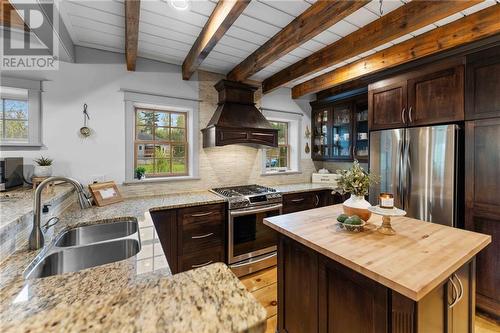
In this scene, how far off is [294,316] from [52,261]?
155cm

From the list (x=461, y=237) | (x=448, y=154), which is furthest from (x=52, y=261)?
(x=448, y=154)

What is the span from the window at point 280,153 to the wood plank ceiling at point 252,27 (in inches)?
51.3

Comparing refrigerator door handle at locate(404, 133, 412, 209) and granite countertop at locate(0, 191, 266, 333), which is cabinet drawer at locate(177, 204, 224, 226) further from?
refrigerator door handle at locate(404, 133, 412, 209)

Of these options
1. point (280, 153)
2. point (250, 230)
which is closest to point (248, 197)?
point (250, 230)

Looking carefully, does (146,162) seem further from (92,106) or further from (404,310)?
(404,310)

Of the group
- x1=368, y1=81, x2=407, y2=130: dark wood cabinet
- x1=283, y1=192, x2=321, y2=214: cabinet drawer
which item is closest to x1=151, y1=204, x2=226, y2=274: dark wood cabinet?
x1=283, y1=192, x2=321, y2=214: cabinet drawer

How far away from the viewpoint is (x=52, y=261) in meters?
1.23

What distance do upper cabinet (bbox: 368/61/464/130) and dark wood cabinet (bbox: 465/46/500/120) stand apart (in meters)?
0.06

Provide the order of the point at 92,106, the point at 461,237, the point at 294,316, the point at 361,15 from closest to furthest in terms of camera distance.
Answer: the point at 461,237
the point at 294,316
the point at 361,15
the point at 92,106

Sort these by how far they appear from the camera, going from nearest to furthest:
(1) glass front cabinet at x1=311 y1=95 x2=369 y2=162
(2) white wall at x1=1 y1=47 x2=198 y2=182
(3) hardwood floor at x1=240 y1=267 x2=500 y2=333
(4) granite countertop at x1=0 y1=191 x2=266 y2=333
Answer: (4) granite countertop at x1=0 y1=191 x2=266 y2=333
(3) hardwood floor at x1=240 y1=267 x2=500 y2=333
(2) white wall at x1=1 y1=47 x2=198 y2=182
(1) glass front cabinet at x1=311 y1=95 x2=369 y2=162

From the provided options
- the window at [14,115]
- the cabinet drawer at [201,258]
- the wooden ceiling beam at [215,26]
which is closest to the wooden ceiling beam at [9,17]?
the window at [14,115]

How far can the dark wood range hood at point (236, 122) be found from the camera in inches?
109

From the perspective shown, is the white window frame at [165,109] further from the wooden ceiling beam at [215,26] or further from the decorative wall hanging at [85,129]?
the wooden ceiling beam at [215,26]

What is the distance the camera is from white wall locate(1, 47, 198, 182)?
2.30m
